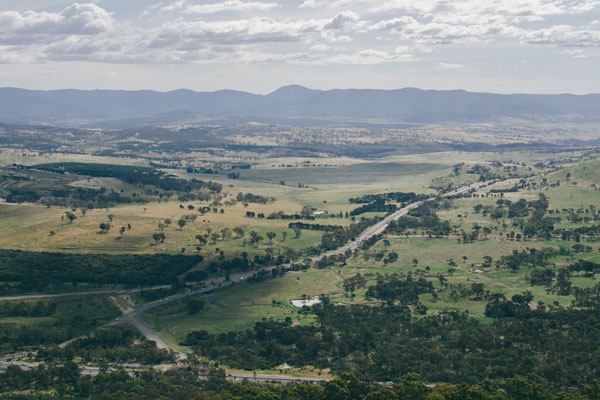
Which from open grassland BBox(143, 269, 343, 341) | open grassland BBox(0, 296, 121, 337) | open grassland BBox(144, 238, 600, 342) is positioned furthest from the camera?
open grassland BBox(144, 238, 600, 342)

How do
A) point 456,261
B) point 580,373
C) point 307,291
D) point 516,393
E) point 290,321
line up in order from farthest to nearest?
1. point 456,261
2. point 307,291
3. point 290,321
4. point 580,373
5. point 516,393

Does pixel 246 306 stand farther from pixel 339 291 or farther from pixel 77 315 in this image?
pixel 77 315

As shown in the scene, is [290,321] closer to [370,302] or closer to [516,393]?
[370,302]

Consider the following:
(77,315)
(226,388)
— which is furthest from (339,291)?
(226,388)

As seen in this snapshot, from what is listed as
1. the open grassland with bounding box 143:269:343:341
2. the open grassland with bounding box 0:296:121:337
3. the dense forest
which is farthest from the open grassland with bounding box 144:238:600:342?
the dense forest

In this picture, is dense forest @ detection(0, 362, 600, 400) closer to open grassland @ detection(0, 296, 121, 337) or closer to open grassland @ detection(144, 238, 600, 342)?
open grassland @ detection(0, 296, 121, 337)

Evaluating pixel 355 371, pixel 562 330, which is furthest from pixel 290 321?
pixel 562 330

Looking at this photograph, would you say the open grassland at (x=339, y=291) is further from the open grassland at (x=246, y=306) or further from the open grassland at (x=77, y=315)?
the open grassland at (x=77, y=315)

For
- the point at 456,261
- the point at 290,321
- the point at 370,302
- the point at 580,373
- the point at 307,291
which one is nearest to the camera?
the point at 580,373

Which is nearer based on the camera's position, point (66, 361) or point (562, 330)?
point (66, 361)

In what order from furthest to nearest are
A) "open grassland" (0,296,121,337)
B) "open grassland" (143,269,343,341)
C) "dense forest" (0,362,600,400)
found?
"open grassland" (143,269,343,341)
"open grassland" (0,296,121,337)
"dense forest" (0,362,600,400)
